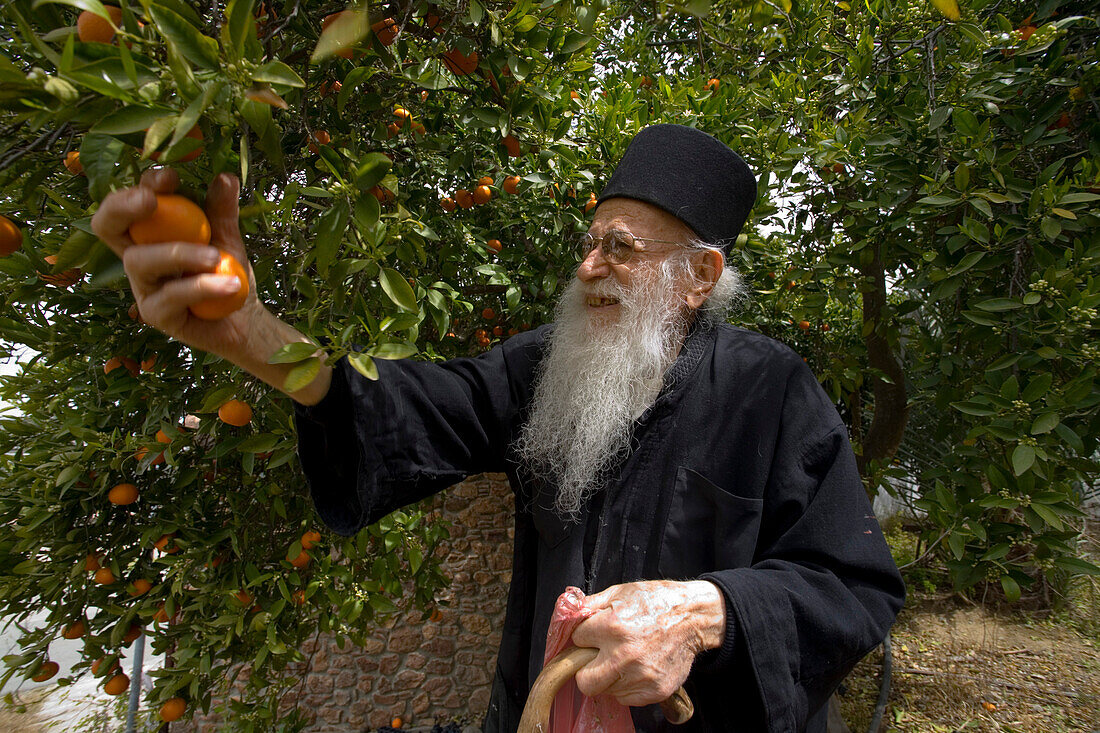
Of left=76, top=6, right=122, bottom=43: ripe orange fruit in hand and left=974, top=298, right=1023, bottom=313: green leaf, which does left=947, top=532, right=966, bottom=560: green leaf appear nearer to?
left=974, top=298, right=1023, bottom=313: green leaf

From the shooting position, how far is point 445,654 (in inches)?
194

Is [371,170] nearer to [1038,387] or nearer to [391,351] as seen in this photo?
[391,351]

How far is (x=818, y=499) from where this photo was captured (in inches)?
49.6

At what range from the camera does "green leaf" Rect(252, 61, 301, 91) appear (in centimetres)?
74

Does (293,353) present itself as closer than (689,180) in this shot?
Yes

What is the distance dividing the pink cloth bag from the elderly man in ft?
0.13

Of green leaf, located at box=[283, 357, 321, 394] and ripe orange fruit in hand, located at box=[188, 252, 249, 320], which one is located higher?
ripe orange fruit in hand, located at box=[188, 252, 249, 320]

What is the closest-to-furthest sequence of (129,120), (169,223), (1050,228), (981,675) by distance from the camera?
(129,120), (169,223), (1050,228), (981,675)

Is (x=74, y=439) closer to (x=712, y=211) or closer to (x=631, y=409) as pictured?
(x=631, y=409)

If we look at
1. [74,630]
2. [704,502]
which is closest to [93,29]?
[704,502]

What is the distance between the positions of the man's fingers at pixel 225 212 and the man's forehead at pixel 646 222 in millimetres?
916

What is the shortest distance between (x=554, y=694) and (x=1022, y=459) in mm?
1331

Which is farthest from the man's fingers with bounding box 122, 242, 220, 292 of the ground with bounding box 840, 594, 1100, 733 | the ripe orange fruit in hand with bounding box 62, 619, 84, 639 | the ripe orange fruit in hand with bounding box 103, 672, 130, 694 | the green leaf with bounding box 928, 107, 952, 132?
the ground with bounding box 840, 594, 1100, 733

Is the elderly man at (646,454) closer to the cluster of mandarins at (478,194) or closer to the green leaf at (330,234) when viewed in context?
the green leaf at (330,234)
